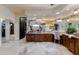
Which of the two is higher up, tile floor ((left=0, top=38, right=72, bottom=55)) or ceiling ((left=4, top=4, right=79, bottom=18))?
ceiling ((left=4, top=4, right=79, bottom=18))

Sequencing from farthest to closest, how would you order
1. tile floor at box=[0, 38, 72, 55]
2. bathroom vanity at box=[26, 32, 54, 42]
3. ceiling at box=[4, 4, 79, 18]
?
bathroom vanity at box=[26, 32, 54, 42] < ceiling at box=[4, 4, 79, 18] < tile floor at box=[0, 38, 72, 55]

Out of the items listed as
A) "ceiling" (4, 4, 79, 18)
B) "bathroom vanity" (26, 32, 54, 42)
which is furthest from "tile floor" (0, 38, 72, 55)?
"bathroom vanity" (26, 32, 54, 42)

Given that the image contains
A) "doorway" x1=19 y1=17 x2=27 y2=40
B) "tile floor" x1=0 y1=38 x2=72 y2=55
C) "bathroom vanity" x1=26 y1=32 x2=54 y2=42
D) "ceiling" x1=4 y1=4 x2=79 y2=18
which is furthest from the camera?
"doorway" x1=19 y1=17 x2=27 y2=40

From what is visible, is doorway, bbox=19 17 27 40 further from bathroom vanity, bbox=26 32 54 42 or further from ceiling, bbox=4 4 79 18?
ceiling, bbox=4 4 79 18

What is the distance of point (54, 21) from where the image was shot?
1616 cm

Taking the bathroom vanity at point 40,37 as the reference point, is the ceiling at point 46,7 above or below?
above

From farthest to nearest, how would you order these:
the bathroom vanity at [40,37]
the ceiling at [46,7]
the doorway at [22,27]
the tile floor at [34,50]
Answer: the doorway at [22,27]
the bathroom vanity at [40,37]
the ceiling at [46,7]
the tile floor at [34,50]

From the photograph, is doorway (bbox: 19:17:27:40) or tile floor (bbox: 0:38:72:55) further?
doorway (bbox: 19:17:27:40)

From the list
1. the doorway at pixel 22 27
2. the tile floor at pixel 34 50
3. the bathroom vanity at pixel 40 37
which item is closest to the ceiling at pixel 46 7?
the bathroom vanity at pixel 40 37

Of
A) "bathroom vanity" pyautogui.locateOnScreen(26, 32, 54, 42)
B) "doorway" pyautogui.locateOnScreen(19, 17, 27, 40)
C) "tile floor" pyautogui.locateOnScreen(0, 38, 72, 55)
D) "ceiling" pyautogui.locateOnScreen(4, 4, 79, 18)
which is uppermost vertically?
"ceiling" pyautogui.locateOnScreen(4, 4, 79, 18)

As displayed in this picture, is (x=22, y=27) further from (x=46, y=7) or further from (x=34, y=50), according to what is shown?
(x=34, y=50)

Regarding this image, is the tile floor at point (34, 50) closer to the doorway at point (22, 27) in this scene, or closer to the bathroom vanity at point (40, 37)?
the bathroom vanity at point (40, 37)
